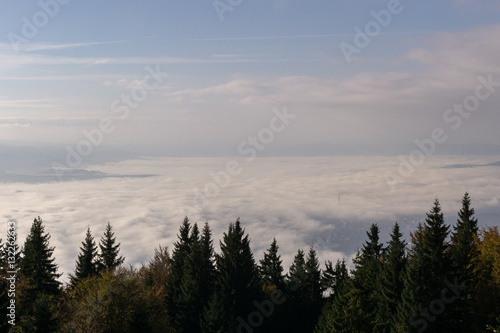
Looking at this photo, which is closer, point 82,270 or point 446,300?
point 446,300

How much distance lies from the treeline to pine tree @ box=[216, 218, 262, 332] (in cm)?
13

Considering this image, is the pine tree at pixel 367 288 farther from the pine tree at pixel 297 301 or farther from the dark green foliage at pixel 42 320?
the dark green foliage at pixel 42 320

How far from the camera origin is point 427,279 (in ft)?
139

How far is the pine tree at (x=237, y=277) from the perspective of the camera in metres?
63.3

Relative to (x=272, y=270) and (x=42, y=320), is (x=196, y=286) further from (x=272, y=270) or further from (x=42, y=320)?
(x=42, y=320)

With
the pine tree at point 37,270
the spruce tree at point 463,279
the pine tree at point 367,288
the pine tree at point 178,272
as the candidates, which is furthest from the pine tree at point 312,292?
the pine tree at point 37,270

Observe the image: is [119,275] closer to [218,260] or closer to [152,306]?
[152,306]

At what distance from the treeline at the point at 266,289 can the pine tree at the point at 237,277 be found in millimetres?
131

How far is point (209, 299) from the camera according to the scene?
63.0 m

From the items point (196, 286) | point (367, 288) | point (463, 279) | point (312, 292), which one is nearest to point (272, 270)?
point (312, 292)

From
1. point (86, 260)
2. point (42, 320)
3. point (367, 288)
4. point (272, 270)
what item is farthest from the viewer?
point (272, 270)

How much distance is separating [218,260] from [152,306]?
14275mm

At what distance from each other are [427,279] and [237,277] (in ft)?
92.3

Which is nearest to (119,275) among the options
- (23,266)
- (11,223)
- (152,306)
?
(152,306)
